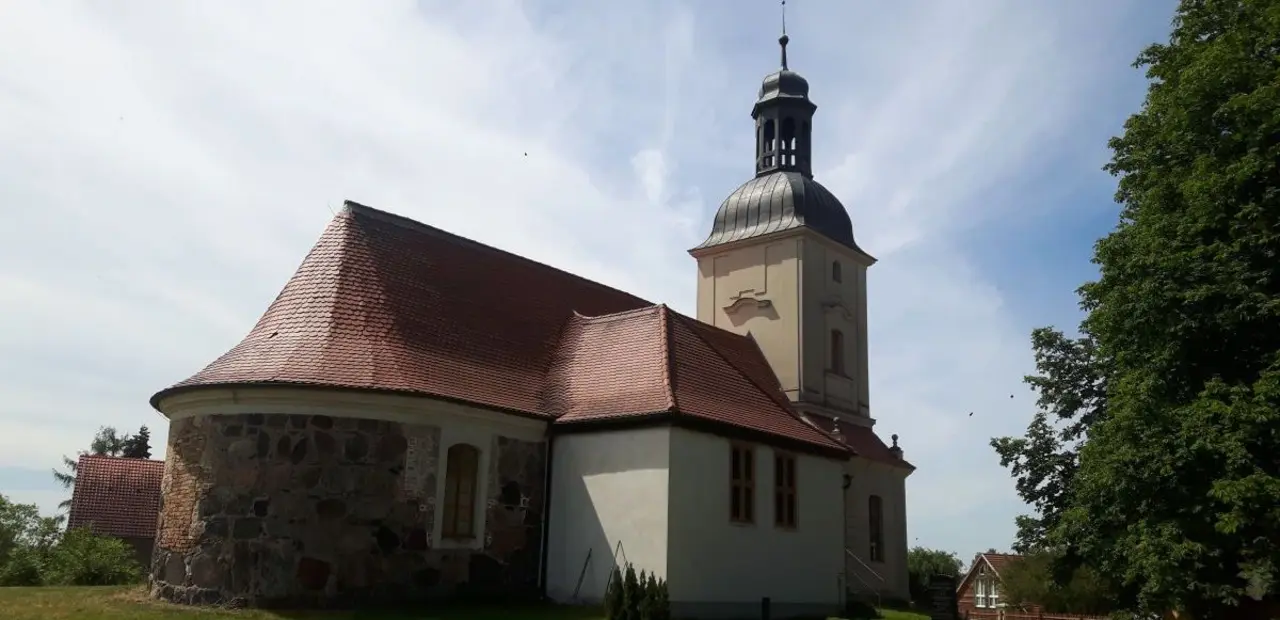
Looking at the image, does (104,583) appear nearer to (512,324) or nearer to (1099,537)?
(512,324)

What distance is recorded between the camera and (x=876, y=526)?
89.7 ft

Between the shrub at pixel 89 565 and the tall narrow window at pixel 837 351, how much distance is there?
60.1 feet

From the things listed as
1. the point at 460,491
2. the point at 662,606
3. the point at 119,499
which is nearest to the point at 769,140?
the point at 460,491

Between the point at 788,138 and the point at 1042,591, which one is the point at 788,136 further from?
the point at 1042,591

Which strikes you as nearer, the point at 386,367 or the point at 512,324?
the point at 386,367

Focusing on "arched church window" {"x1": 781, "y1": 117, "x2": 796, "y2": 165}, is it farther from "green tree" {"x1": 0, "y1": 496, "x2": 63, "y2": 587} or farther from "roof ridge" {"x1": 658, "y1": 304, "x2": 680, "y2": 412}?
"green tree" {"x1": 0, "y1": 496, "x2": 63, "y2": 587}

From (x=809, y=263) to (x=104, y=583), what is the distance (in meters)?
18.8

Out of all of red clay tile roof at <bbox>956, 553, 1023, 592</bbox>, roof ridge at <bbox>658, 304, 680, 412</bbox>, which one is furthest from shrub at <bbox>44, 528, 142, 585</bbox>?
red clay tile roof at <bbox>956, 553, 1023, 592</bbox>

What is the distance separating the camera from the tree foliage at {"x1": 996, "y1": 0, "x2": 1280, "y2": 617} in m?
14.9

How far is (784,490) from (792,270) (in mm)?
8689

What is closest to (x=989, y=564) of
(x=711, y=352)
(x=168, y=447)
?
(x=711, y=352)

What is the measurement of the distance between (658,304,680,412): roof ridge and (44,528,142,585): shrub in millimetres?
13738

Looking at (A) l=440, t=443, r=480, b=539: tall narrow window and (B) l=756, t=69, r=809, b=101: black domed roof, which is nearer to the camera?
(A) l=440, t=443, r=480, b=539: tall narrow window

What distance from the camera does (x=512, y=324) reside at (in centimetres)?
2142
